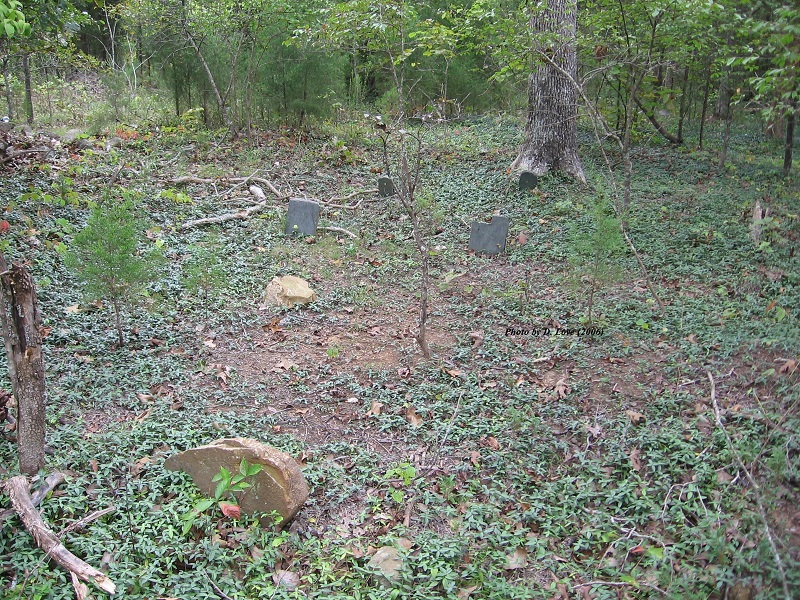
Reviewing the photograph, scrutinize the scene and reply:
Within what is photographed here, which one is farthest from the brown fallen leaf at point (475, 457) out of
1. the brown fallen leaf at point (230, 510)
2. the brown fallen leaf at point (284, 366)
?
the brown fallen leaf at point (284, 366)

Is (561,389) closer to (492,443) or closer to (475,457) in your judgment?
(492,443)

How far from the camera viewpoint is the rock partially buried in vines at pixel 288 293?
19.8ft

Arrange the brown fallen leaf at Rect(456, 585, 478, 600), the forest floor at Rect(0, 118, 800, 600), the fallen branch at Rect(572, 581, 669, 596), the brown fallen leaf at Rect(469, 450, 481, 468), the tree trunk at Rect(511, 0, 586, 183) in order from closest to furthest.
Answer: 1. the fallen branch at Rect(572, 581, 669, 596)
2. the brown fallen leaf at Rect(456, 585, 478, 600)
3. the forest floor at Rect(0, 118, 800, 600)
4. the brown fallen leaf at Rect(469, 450, 481, 468)
5. the tree trunk at Rect(511, 0, 586, 183)

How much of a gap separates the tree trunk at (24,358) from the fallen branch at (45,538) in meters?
0.23

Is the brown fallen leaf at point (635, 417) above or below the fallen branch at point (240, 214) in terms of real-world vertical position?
below

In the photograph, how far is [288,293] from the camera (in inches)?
237

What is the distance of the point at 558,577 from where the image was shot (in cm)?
310

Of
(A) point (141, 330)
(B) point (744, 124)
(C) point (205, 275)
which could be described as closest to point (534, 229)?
(C) point (205, 275)

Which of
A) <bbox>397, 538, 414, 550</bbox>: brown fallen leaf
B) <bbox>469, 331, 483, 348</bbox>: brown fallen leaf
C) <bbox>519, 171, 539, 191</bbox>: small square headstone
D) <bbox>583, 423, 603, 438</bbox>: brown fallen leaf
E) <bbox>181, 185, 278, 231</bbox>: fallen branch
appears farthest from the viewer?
<bbox>519, 171, 539, 191</bbox>: small square headstone

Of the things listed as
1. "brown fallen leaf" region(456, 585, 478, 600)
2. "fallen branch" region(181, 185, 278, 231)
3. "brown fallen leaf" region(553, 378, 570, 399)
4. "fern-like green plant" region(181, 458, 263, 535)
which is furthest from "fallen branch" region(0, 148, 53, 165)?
"brown fallen leaf" region(456, 585, 478, 600)

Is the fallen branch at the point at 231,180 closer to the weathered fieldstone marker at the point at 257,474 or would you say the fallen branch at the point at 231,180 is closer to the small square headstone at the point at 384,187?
the small square headstone at the point at 384,187

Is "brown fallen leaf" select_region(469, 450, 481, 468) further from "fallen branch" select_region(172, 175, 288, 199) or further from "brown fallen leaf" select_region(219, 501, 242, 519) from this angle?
"fallen branch" select_region(172, 175, 288, 199)

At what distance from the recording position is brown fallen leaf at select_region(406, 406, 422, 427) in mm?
4297

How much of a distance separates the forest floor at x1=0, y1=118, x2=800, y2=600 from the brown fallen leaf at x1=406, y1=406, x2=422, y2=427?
0.07 feet
